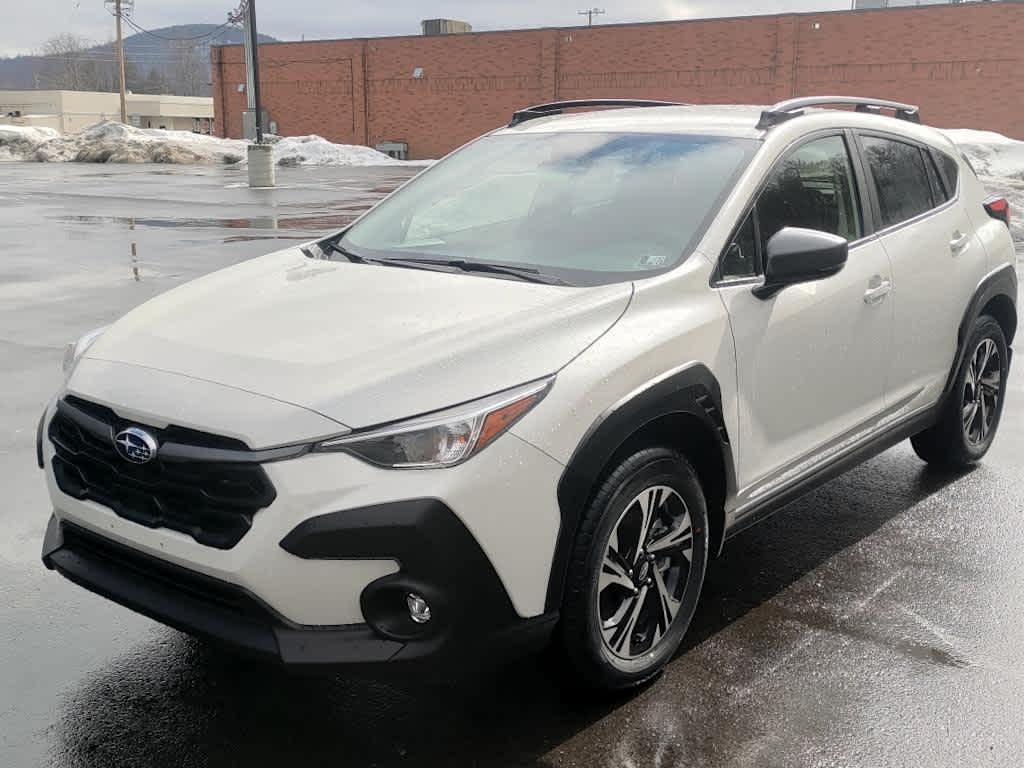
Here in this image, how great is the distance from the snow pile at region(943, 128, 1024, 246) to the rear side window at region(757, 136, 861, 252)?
51.6 ft

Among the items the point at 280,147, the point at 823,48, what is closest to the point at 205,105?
the point at 280,147

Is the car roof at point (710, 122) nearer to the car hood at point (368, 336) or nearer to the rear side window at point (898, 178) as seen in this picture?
the rear side window at point (898, 178)

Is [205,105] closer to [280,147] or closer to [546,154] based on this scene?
[280,147]

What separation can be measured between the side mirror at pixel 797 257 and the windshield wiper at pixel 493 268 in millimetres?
750

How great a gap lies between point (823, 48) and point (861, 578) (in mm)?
41046

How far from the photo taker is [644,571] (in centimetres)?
336

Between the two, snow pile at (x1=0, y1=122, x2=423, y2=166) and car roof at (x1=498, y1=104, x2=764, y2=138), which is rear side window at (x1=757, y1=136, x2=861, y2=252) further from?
snow pile at (x1=0, y1=122, x2=423, y2=166)

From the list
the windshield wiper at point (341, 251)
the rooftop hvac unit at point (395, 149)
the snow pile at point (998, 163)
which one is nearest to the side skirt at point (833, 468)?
the windshield wiper at point (341, 251)

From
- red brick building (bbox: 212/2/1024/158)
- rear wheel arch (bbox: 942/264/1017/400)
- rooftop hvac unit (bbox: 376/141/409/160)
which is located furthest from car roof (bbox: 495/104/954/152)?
rooftop hvac unit (bbox: 376/141/409/160)

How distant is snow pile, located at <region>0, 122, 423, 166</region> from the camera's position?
39125mm

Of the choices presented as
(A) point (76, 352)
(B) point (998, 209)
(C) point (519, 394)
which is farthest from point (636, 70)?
(C) point (519, 394)

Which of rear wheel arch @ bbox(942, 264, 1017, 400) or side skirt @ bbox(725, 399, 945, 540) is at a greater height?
rear wheel arch @ bbox(942, 264, 1017, 400)

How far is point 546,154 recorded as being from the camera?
4.49m

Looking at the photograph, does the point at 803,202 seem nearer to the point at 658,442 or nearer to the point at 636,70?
the point at 658,442
